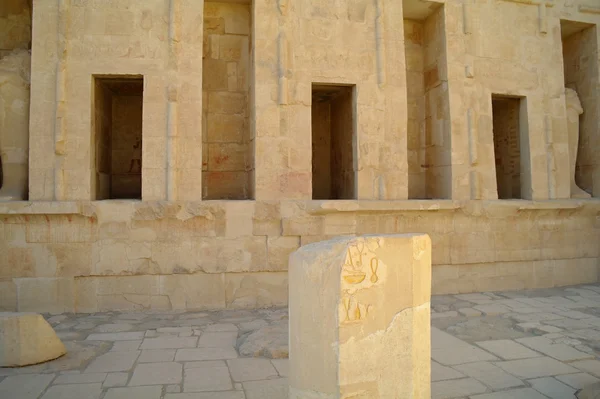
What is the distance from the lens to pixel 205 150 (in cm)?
696

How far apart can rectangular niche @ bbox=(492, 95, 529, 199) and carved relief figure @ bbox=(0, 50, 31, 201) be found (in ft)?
23.6

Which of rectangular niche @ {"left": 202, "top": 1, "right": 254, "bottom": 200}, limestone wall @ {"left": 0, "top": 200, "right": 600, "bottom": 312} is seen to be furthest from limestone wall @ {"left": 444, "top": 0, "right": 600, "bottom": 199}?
rectangular niche @ {"left": 202, "top": 1, "right": 254, "bottom": 200}

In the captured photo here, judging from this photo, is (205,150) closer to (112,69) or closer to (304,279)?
(112,69)

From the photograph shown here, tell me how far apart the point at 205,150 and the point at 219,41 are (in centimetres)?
170

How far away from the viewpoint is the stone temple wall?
589 cm

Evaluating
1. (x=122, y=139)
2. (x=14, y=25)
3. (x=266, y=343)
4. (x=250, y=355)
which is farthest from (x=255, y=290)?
(x=14, y=25)

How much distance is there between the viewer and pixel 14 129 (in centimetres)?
609

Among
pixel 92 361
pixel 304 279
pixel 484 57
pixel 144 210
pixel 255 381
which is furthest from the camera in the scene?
pixel 484 57

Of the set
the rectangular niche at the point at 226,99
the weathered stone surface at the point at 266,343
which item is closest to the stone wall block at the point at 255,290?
the weathered stone surface at the point at 266,343

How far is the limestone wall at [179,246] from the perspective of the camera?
5.77 m

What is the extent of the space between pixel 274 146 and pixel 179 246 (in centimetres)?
185

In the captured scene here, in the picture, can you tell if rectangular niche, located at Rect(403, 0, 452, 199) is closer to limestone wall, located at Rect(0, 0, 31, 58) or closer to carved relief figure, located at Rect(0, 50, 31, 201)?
carved relief figure, located at Rect(0, 50, 31, 201)

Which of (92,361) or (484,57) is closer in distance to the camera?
(92,361)

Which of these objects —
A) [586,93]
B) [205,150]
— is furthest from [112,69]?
[586,93]
